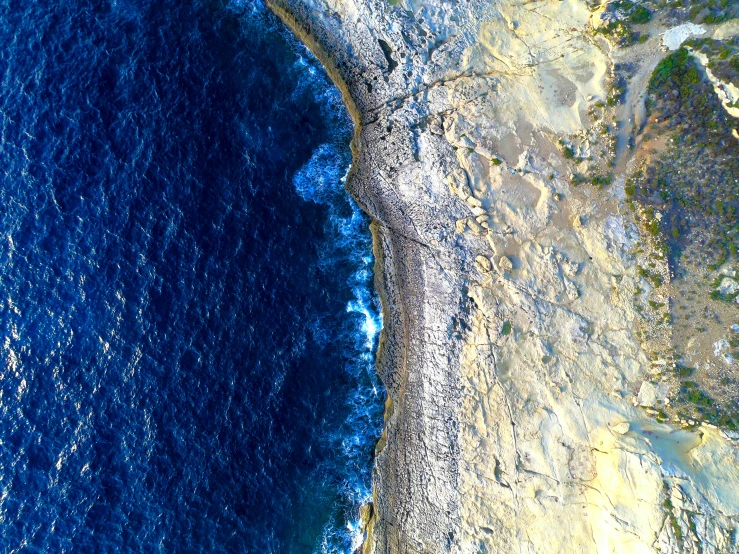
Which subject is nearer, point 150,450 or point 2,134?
point 150,450

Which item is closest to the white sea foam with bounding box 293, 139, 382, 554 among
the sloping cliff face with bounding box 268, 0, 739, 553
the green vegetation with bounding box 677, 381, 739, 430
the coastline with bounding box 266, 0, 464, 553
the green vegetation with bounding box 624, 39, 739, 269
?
the coastline with bounding box 266, 0, 464, 553

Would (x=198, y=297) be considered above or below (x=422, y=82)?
below

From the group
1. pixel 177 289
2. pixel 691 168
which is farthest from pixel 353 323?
pixel 691 168

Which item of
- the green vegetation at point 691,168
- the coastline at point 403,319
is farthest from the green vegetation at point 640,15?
the coastline at point 403,319

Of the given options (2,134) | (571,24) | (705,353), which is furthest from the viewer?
(2,134)

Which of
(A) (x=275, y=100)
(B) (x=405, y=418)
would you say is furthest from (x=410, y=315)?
(A) (x=275, y=100)

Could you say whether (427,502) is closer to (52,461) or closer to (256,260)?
(256,260)

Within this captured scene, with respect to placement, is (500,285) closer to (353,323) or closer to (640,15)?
(353,323)
